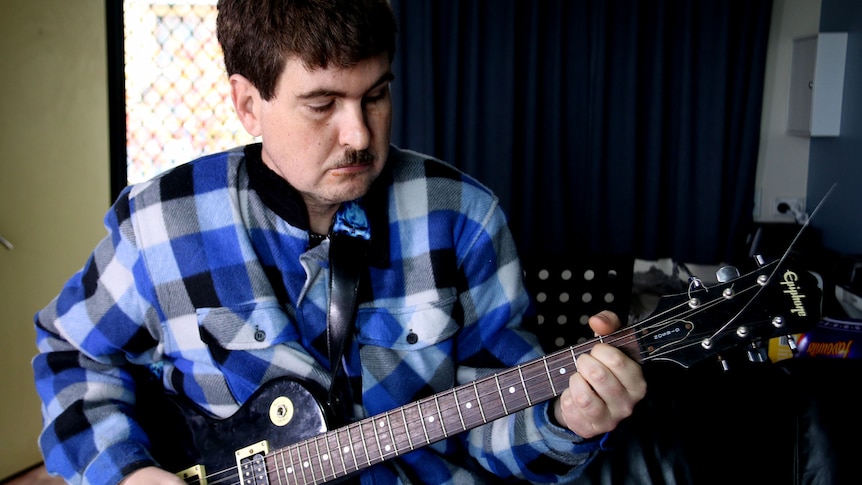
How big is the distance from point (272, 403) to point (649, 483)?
630mm

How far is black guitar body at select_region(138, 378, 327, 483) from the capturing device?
1153 mm

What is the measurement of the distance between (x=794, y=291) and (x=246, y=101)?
83cm

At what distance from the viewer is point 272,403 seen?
45.8 inches

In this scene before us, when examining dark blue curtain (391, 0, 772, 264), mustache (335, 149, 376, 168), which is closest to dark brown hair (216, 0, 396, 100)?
mustache (335, 149, 376, 168)

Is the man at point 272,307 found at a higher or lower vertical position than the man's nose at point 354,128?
lower

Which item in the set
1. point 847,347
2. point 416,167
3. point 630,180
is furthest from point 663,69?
point 416,167

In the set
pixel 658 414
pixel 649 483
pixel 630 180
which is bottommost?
pixel 649 483

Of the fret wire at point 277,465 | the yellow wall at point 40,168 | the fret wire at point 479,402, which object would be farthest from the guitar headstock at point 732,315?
the yellow wall at point 40,168

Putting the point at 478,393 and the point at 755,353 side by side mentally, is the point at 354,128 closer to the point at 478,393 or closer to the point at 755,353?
the point at 478,393

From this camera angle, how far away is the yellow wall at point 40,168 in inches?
90.5

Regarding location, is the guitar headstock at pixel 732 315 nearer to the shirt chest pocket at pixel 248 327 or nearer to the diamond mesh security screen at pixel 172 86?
the shirt chest pocket at pixel 248 327

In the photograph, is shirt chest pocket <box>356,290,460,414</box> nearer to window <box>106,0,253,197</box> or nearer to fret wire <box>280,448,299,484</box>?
fret wire <box>280,448,299,484</box>

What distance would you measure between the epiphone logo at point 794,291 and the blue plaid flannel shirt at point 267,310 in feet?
1.39

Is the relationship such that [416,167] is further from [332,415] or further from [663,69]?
[663,69]
